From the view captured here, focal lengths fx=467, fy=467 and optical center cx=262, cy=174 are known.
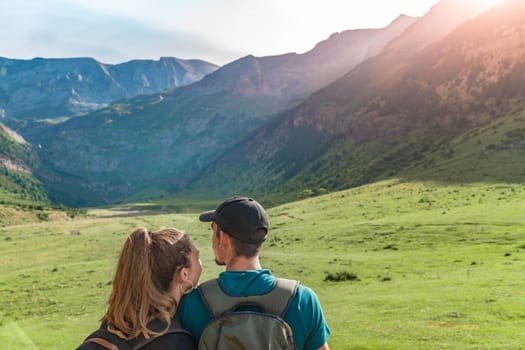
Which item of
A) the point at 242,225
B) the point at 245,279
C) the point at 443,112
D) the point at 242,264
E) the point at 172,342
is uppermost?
the point at 443,112

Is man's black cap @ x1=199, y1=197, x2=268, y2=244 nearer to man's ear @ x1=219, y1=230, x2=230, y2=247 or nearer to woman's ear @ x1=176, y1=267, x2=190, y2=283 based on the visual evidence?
man's ear @ x1=219, y1=230, x2=230, y2=247

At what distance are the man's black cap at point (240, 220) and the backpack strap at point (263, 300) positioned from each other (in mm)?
718

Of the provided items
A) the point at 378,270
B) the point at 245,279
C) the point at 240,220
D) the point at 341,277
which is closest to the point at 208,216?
the point at 240,220

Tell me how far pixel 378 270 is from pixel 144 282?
115 ft

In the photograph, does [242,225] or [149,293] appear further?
Result: [242,225]

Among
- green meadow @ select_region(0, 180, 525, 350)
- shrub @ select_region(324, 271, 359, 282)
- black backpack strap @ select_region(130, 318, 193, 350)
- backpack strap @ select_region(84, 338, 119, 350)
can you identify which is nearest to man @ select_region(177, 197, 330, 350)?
black backpack strap @ select_region(130, 318, 193, 350)

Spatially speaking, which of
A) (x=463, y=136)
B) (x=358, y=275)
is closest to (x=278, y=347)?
(x=358, y=275)

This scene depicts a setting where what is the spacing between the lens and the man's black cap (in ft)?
19.1

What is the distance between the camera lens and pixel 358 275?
37031mm

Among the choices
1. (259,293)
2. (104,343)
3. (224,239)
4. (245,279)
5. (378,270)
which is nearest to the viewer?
(104,343)

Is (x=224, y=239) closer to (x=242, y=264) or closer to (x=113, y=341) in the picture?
(x=242, y=264)

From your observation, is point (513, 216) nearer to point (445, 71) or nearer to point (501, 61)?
point (501, 61)

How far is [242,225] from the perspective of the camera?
5797 millimetres

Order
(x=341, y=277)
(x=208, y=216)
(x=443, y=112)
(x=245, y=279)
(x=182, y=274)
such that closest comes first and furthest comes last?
(x=245, y=279)
(x=182, y=274)
(x=208, y=216)
(x=341, y=277)
(x=443, y=112)
